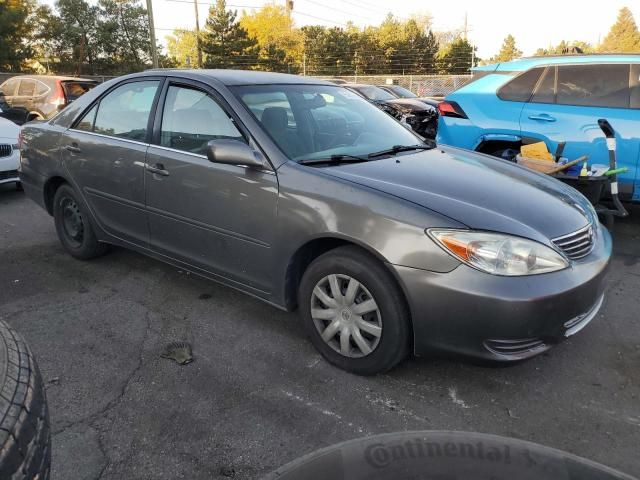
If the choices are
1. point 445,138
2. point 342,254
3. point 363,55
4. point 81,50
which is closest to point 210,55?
point 81,50

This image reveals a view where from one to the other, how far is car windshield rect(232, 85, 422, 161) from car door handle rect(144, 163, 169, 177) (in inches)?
29.3

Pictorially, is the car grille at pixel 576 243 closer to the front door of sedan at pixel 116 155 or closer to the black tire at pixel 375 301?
the black tire at pixel 375 301

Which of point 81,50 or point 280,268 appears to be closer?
point 280,268

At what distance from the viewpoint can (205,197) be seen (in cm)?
336

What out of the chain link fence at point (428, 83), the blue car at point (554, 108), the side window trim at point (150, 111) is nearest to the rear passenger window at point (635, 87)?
the blue car at point (554, 108)

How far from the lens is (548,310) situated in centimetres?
247

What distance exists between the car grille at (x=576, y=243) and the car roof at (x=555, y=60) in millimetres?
3464

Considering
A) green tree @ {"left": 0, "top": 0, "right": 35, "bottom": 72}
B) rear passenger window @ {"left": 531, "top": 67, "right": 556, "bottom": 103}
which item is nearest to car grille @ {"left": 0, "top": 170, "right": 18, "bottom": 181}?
rear passenger window @ {"left": 531, "top": 67, "right": 556, "bottom": 103}

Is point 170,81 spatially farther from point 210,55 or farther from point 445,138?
point 210,55

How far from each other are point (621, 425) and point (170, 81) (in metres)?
3.46

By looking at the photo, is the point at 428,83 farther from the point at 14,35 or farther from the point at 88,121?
the point at 88,121

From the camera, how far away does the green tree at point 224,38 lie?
48.2 meters

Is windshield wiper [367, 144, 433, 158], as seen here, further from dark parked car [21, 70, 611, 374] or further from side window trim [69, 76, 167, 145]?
side window trim [69, 76, 167, 145]

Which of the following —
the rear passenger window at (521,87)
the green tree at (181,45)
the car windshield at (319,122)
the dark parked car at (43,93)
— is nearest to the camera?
the car windshield at (319,122)
